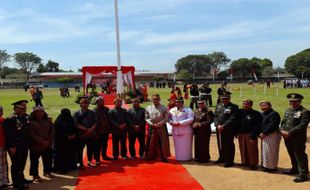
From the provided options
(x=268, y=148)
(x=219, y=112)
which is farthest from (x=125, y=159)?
(x=268, y=148)

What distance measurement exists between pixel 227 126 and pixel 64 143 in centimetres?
357

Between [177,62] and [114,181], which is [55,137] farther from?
[177,62]

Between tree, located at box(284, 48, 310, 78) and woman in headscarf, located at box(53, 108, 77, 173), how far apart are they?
8776 centimetres

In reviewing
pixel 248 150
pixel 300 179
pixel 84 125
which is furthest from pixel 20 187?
pixel 300 179

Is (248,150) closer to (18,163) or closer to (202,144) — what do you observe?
(202,144)

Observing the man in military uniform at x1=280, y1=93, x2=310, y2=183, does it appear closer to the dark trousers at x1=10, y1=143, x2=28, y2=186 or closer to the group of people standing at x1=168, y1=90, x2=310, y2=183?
the group of people standing at x1=168, y1=90, x2=310, y2=183

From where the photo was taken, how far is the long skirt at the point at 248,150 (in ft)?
25.1

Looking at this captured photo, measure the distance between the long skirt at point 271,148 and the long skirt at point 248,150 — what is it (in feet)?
0.80

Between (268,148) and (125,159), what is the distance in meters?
3.42

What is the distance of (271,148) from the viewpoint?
7.36 metres

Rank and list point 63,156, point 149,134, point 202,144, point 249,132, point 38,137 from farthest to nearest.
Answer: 1. point 149,134
2. point 202,144
3. point 63,156
4. point 249,132
5. point 38,137

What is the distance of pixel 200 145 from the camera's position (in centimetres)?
845

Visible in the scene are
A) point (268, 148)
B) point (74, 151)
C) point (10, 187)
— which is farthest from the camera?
point (74, 151)

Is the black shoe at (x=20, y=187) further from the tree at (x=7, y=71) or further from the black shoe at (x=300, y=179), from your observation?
the tree at (x=7, y=71)
